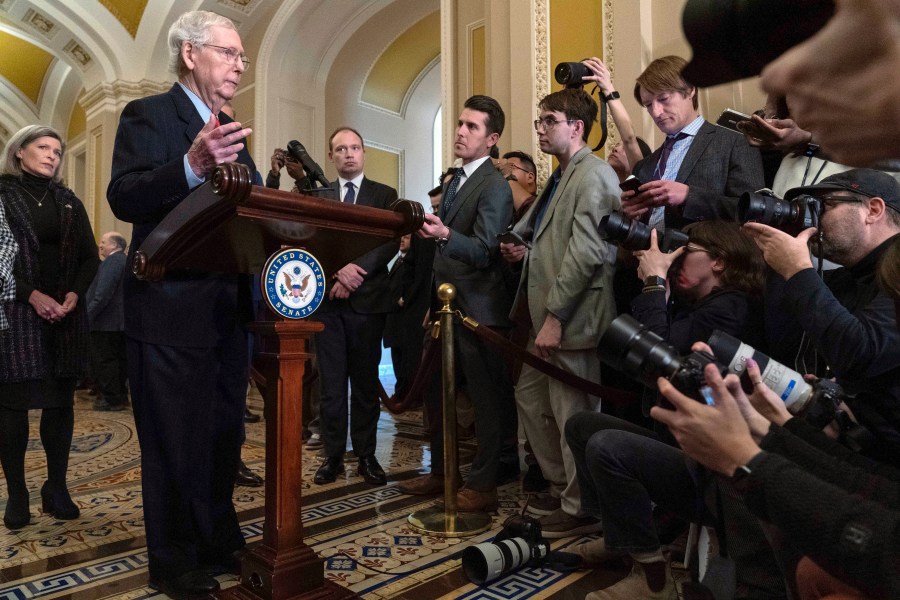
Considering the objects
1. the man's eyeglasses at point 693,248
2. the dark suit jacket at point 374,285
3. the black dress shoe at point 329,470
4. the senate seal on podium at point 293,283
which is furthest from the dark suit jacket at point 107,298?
the man's eyeglasses at point 693,248

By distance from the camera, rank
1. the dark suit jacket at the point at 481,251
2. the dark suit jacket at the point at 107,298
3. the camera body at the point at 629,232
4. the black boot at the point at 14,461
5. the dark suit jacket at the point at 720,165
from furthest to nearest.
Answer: the dark suit jacket at the point at 107,298 → the dark suit jacket at the point at 481,251 → the black boot at the point at 14,461 → the dark suit jacket at the point at 720,165 → the camera body at the point at 629,232

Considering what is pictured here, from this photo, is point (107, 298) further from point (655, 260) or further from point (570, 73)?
point (655, 260)

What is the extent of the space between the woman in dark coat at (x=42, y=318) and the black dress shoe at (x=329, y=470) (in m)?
1.02

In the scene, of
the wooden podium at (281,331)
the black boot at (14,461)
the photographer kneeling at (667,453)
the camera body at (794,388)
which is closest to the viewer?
the camera body at (794,388)

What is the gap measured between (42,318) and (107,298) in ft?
11.9

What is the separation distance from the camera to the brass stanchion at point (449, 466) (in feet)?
8.01

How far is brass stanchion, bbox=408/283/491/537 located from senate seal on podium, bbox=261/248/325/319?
0.86 m

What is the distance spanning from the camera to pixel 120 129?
1887mm

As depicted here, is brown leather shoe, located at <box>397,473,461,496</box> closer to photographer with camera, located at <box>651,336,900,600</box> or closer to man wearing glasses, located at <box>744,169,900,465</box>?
man wearing glasses, located at <box>744,169,900,465</box>

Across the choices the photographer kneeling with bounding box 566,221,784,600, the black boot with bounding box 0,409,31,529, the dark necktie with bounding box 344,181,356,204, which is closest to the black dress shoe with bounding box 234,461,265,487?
the black boot with bounding box 0,409,31,529

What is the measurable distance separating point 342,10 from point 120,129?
6.67m

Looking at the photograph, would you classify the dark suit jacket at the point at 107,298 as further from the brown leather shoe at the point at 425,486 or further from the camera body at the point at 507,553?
the camera body at the point at 507,553

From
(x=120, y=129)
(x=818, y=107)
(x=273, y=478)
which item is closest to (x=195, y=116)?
(x=120, y=129)

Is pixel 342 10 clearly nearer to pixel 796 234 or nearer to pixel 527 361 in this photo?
pixel 527 361
